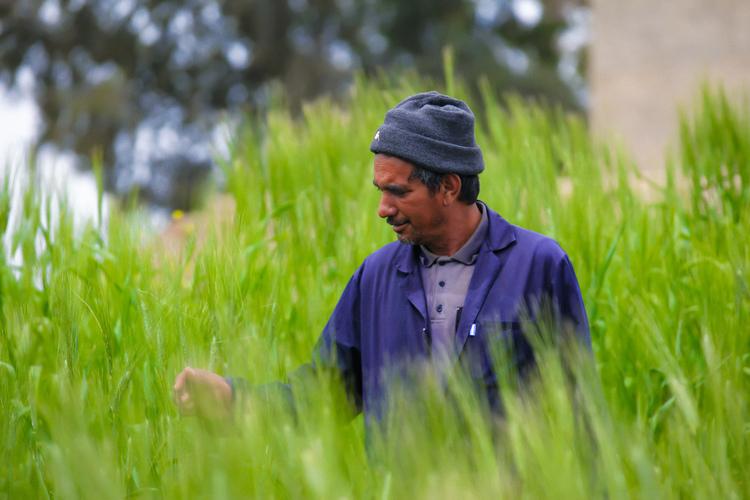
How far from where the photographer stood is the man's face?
7.39 ft

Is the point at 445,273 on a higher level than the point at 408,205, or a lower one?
lower

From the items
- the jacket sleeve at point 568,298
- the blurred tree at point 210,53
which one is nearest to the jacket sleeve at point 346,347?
the jacket sleeve at point 568,298

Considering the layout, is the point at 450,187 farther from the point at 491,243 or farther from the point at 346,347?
the point at 346,347

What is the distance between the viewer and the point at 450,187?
7.51 feet

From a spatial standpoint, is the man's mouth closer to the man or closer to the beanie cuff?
the man

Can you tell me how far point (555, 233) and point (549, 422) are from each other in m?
1.42

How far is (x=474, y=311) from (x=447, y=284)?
11 cm

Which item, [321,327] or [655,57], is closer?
[321,327]

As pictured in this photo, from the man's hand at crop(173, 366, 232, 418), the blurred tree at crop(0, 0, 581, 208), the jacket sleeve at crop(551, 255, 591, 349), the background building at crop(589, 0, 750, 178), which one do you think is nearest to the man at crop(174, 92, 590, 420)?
the jacket sleeve at crop(551, 255, 591, 349)

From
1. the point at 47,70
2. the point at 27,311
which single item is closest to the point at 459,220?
the point at 27,311

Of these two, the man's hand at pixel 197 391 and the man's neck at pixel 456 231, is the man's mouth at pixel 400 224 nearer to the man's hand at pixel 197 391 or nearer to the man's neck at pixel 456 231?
the man's neck at pixel 456 231

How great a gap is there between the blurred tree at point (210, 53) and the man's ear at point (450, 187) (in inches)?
516

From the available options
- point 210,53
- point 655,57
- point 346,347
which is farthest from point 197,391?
point 210,53

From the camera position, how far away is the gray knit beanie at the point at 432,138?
7.38 feet
